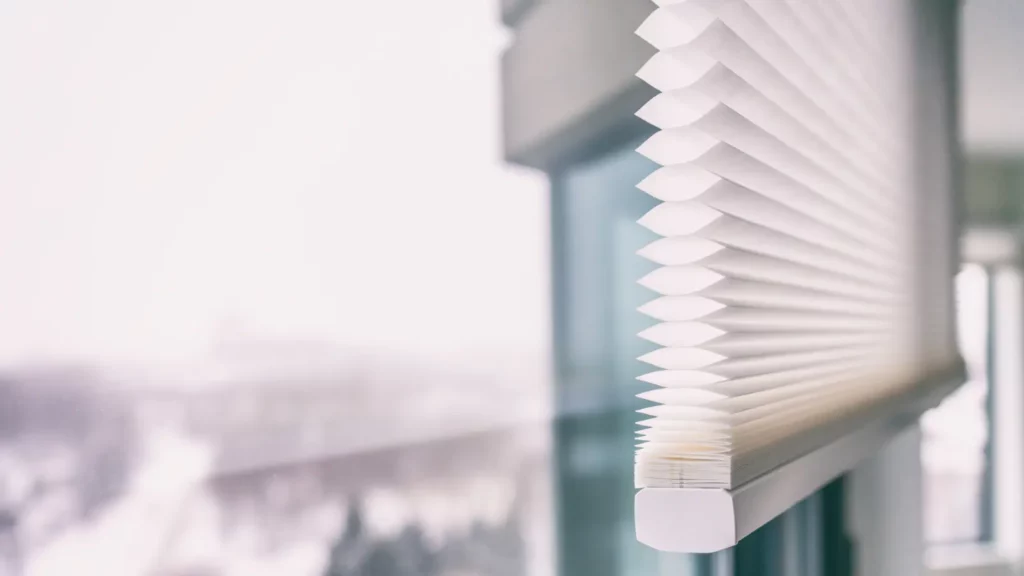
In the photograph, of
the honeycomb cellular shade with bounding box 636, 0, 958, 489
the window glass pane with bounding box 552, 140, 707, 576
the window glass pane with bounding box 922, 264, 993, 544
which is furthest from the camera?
the window glass pane with bounding box 922, 264, 993, 544

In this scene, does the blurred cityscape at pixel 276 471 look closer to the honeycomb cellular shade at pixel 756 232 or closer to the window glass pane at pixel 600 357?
the window glass pane at pixel 600 357

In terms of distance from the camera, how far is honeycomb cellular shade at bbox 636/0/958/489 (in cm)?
50

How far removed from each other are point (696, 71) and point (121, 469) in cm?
50

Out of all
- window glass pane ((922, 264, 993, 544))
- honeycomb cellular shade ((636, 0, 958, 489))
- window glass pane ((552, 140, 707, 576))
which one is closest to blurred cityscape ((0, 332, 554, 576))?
window glass pane ((552, 140, 707, 576))

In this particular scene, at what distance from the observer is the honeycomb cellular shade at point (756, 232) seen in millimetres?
501

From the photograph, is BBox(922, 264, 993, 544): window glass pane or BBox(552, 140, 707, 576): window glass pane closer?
BBox(552, 140, 707, 576): window glass pane

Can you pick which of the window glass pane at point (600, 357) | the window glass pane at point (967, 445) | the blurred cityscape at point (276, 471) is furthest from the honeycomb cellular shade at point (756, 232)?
the window glass pane at point (967, 445)

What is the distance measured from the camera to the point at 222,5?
647 mm

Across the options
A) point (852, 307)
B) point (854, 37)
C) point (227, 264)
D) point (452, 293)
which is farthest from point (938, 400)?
point (227, 264)

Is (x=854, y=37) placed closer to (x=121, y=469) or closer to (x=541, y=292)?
(x=541, y=292)

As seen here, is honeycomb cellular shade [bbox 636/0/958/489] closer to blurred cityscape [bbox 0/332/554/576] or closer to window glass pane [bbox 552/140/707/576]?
window glass pane [bbox 552/140/707/576]

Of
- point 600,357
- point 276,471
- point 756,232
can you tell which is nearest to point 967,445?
point 600,357

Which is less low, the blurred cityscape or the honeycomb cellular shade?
the honeycomb cellular shade

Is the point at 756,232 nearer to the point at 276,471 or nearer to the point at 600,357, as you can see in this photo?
the point at 600,357
